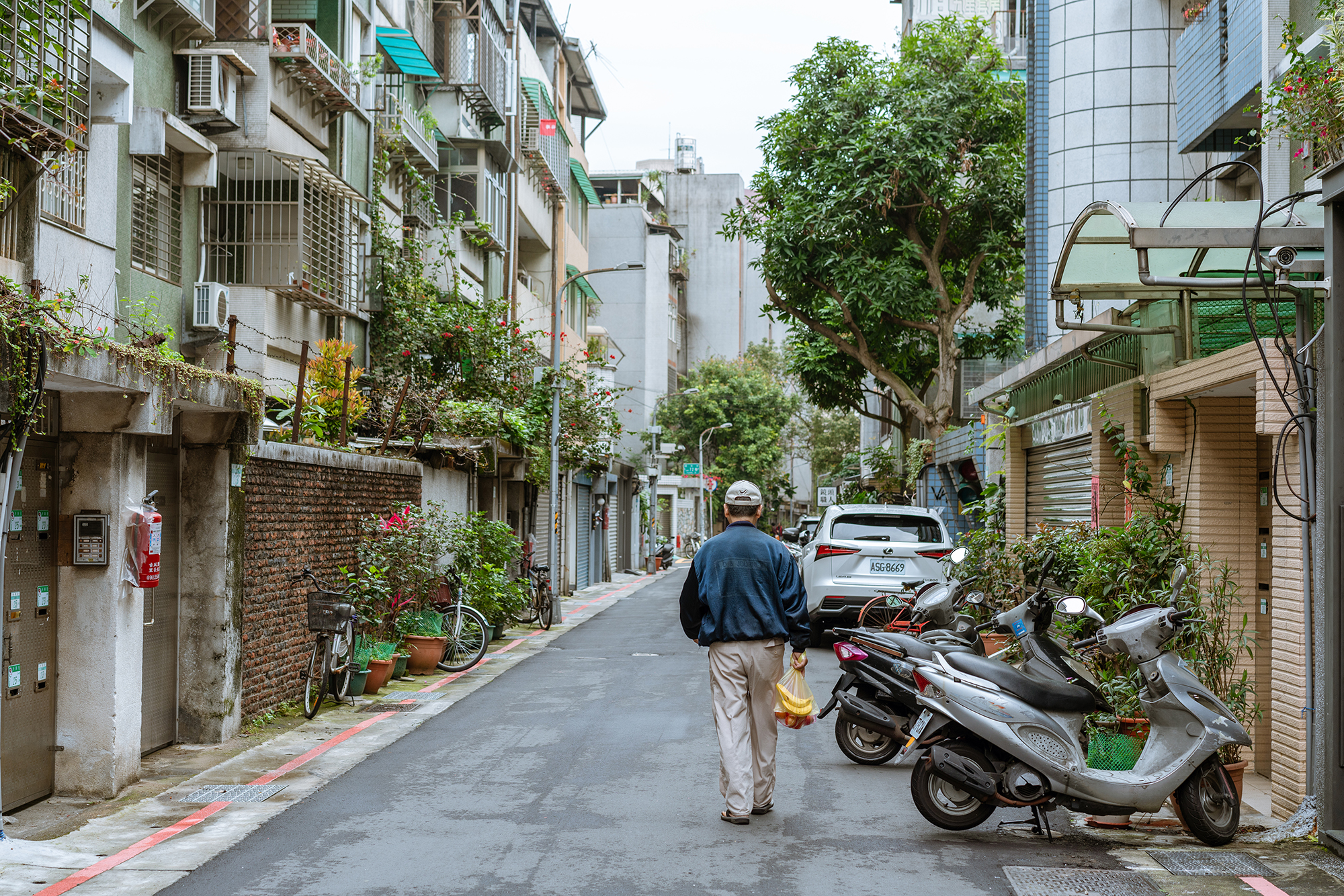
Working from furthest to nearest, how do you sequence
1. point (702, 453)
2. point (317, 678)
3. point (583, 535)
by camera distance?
point (702, 453) < point (583, 535) < point (317, 678)

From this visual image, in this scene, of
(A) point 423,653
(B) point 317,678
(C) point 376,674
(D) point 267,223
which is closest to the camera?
(B) point 317,678

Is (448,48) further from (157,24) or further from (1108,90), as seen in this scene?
(1108,90)

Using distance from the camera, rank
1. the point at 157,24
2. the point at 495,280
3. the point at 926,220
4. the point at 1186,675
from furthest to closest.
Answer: the point at 495,280
the point at 926,220
the point at 157,24
the point at 1186,675

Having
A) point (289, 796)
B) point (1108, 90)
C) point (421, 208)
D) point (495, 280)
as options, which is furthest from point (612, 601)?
point (289, 796)

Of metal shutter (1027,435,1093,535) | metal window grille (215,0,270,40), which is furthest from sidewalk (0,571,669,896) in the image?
metal window grille (215,0,270,40)

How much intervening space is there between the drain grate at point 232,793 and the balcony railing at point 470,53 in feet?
56.9

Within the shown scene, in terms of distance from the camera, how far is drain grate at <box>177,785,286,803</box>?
23.8ft

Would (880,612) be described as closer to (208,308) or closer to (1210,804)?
(1210,804)

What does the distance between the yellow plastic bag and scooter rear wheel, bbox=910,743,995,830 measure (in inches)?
27.5

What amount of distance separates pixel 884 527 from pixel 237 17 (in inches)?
402

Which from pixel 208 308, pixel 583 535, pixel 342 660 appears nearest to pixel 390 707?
pixel 342 660

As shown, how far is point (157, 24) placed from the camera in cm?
1339

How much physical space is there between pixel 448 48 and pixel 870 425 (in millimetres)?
27621

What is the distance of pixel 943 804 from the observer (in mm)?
6477
